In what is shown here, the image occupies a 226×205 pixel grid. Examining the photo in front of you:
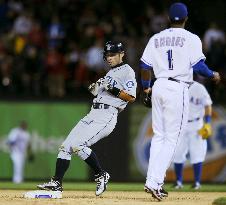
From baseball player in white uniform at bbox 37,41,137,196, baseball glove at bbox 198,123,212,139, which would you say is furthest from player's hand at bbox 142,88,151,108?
baseball glove at bbox 198,123,212,139

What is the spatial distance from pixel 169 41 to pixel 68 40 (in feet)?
35.3

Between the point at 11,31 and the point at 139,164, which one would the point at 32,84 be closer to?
the point at 11,31

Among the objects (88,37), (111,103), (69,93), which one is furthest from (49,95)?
(111,103)

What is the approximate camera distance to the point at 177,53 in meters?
9.95

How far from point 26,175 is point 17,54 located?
9.77 ft

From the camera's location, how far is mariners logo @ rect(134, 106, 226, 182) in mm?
19484

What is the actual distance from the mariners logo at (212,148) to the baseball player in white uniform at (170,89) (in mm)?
9495

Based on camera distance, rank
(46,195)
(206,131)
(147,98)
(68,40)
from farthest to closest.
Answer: (68,40) → (206,131) → (147,98) → (46,195)

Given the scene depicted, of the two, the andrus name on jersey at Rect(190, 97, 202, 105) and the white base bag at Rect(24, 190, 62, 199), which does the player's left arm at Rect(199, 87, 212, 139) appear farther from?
the white base bag at Rect(24, 190, 62, 199)

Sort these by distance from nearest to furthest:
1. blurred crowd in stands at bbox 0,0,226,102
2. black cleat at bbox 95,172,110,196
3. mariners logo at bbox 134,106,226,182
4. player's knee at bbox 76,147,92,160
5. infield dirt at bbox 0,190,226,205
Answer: infield dirt at bbox 0,190,226,205 < player's knee at bbox 76,147,92,160 < black cleat at bbox 95,172,110,196 < blurred crowd in stands at bbox 0,0,226,102 < mariners logo at bbox 134,106,226,182


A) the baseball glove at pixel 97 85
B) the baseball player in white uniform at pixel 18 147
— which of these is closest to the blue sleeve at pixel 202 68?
the baseball glove at pixel 97 85

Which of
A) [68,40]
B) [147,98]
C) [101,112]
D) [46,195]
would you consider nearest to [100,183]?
[46,195]

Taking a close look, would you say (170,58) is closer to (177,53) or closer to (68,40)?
(177,53)

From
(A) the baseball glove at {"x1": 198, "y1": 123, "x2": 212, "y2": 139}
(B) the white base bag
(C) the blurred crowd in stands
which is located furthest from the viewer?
(C) the blurred crowd in stands
